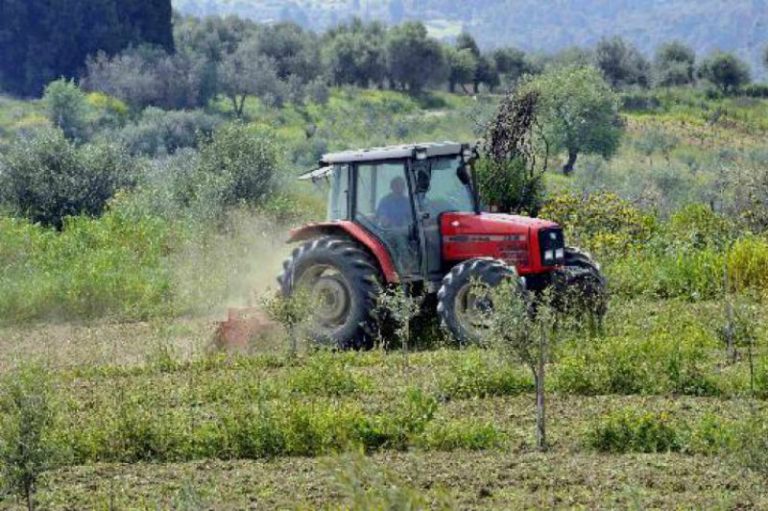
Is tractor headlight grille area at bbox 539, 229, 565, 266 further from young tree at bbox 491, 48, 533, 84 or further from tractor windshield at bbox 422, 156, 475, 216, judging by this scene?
young tree at bbox 491, 48, 533, 84

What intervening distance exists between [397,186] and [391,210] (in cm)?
25

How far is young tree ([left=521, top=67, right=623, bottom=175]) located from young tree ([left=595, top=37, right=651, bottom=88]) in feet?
82.4

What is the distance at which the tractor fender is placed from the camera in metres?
12.6

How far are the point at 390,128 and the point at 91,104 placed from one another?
11.1 m

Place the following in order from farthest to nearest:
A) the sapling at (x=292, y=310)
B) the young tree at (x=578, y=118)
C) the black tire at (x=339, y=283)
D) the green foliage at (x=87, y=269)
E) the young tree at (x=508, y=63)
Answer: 1. the young tree at (x=508, y=63)
2. the young tree at (x=578, y=118)
3. the green foliage at (x=87, y=269)
4. the black tire at (x=339, y=283)
5. the sapling at (x=292, y=310)

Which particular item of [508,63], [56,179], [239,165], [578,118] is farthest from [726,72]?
[56,179]

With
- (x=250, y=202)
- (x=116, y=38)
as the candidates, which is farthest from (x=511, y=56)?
(x=250, y=202)

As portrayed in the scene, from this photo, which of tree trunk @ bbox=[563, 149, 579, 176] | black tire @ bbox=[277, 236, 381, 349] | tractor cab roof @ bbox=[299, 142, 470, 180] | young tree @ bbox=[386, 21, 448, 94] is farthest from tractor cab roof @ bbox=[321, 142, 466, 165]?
young tree @ bbox=[386, 21, 448, 94]

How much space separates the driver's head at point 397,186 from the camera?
41.8 feet

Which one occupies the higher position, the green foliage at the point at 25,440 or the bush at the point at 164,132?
the bush at the point at 164,132

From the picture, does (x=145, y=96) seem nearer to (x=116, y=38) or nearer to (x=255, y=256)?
(x=116, y=38)

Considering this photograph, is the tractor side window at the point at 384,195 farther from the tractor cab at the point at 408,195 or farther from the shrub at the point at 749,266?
the shrub at the point at 749,266

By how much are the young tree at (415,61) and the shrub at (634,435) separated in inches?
2238

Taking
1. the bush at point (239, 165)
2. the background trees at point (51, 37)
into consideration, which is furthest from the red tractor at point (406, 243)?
the background trees at point (51, 37)
